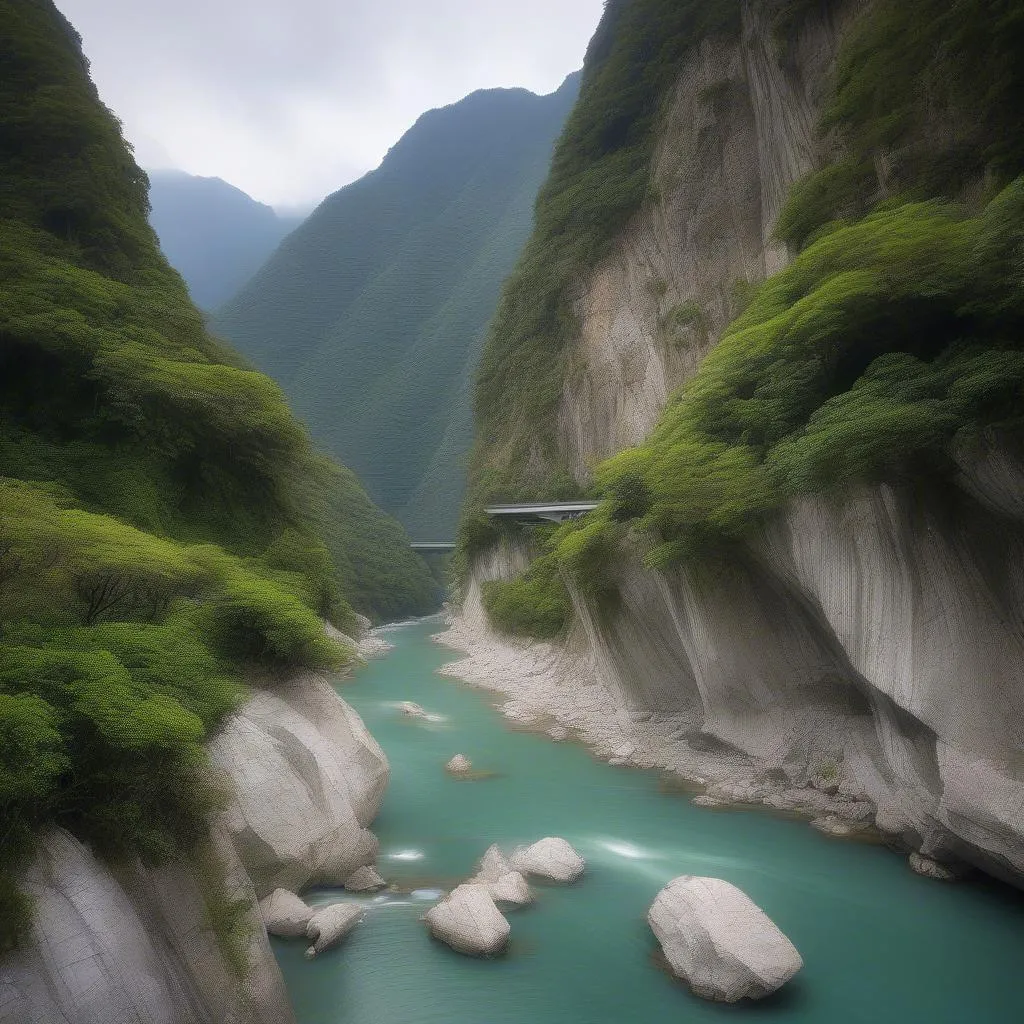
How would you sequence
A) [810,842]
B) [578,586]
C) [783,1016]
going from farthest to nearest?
1. [578,586]
2. [810,842]
3. [783,1016]

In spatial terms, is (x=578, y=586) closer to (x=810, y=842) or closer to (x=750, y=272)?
(x=810, y=842)

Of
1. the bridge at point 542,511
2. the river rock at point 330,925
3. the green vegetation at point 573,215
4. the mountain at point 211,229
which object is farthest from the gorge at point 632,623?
the mountain at point 211,229

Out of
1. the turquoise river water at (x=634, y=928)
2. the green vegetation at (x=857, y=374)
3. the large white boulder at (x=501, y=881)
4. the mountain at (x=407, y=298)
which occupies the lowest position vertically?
the turquoise river water at (x=634, y=928)

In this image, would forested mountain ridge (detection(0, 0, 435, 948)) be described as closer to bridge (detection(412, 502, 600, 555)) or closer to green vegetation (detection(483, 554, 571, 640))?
bridge (detection(412, 502, 600, 555))

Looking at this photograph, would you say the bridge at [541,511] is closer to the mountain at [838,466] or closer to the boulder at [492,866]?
the mountain at [838,466]

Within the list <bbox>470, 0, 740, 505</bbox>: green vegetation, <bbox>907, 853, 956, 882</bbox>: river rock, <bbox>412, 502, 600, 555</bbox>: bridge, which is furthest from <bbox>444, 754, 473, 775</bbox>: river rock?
<bbox>470, 0, 740, 505</bbox>: green vegetation

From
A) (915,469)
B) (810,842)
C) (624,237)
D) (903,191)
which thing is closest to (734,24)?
(624,237)
